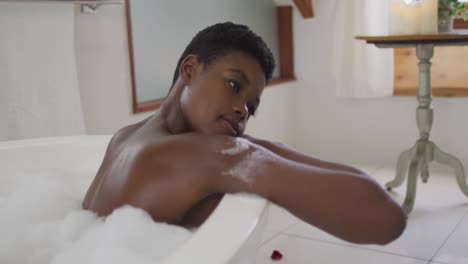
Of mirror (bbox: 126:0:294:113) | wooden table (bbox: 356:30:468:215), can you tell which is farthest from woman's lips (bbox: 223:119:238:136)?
wooden table (bbox: 356:30:468:215)

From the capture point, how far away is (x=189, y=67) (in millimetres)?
1116

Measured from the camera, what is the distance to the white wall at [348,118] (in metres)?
2.88

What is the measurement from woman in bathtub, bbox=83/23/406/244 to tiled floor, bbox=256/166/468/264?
915 mm

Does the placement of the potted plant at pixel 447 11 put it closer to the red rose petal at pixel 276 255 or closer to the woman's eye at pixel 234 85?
the red rose petal at pixel 276 255

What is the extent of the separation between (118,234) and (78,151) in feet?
2.23

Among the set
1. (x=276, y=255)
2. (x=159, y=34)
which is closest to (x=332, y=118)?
(x=159, y=34)

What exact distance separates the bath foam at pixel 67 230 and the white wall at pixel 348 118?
1929mm

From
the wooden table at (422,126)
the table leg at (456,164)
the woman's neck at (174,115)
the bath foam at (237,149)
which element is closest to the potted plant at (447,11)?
the wooden table at (422,126)

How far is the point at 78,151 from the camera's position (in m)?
1.59

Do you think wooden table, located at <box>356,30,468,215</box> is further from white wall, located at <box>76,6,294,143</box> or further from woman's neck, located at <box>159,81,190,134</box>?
woman's neck, located at <box>159,81,190,134</box>

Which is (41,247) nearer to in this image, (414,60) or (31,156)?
(31,156)

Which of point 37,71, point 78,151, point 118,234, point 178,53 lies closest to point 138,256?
point 118,234

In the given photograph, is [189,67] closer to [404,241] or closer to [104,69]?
[104,69]

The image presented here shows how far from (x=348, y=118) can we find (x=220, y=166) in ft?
7.68
